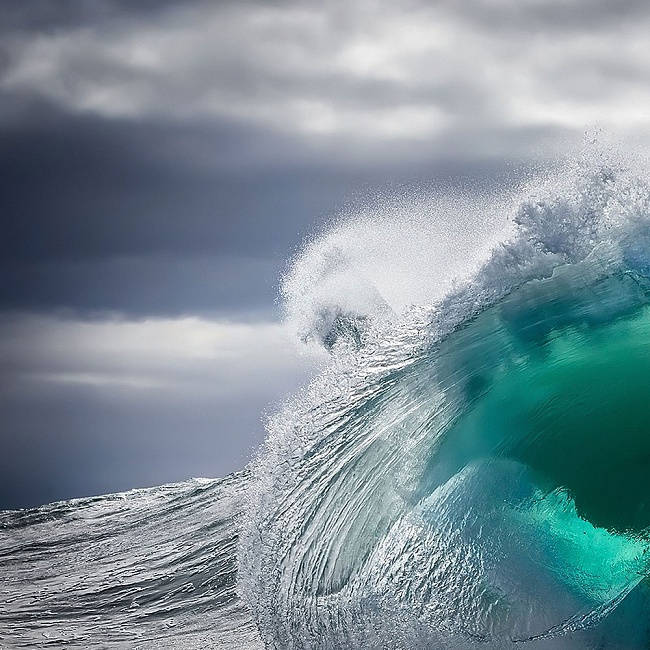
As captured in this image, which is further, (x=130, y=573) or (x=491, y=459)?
(x=130, y=573)

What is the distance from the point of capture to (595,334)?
671cm

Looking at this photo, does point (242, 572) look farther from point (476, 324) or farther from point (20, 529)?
point (20, 529)

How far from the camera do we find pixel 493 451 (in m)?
6.70

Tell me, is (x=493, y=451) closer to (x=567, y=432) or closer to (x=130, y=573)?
(x=567, y=432)

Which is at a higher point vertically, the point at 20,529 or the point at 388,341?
the point at 20,529

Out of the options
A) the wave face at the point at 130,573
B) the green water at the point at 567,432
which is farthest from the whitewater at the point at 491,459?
the wave face at the point at 130,573

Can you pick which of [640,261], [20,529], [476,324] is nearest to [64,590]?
[20,529]

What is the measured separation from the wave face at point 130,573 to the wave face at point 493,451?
8.06 feet

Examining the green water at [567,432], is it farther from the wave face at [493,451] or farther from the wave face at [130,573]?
the wave face at [130,573]

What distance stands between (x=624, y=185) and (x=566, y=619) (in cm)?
333

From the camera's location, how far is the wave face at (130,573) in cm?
924

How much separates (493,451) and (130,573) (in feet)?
21.8

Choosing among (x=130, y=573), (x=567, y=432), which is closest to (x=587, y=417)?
(x=567, y=432)

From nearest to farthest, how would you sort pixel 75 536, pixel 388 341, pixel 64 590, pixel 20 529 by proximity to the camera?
pixel 388 341, pixel 64 590, pixel 75 536, pixel 20 529
